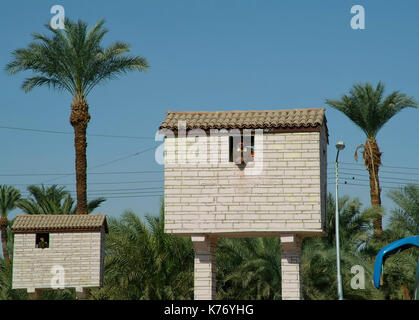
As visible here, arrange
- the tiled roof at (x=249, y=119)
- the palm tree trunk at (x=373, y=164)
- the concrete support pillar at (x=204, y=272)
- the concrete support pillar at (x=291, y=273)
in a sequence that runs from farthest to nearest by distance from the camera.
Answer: the palm tree trunk at (x=373, y=164), the concrete support pillar at (x=204, y=272), the concrete support pillar at (x=291, y=273), the tiled roof at (x=249, y=119)

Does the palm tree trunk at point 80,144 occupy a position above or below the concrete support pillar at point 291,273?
above

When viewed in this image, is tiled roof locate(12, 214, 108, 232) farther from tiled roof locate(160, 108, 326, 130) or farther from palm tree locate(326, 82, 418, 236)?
palm tree locate(326, 82, 418, 236)

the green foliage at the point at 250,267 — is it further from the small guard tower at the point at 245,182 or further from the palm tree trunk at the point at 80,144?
the small guard tower at the point at 245,182

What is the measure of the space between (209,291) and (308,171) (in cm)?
469

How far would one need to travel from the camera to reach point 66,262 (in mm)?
27688

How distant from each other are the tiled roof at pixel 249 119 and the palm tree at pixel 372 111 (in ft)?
45.8

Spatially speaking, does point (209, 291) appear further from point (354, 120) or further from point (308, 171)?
point (354, 120)

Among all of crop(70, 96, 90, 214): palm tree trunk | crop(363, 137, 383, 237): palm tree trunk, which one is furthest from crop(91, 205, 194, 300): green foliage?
crop(363, 137, 383, 237): palm tree trunk

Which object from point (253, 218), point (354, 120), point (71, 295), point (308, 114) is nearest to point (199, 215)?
point (253, 218)

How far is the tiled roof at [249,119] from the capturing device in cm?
2139

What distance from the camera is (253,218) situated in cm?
2103

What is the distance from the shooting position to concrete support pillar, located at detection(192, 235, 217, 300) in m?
21.7

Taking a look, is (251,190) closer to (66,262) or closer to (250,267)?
(66,262)

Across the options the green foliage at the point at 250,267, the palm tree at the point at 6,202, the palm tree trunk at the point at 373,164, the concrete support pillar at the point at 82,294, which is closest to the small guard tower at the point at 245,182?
the concrete support pillar at the point at 82,294
